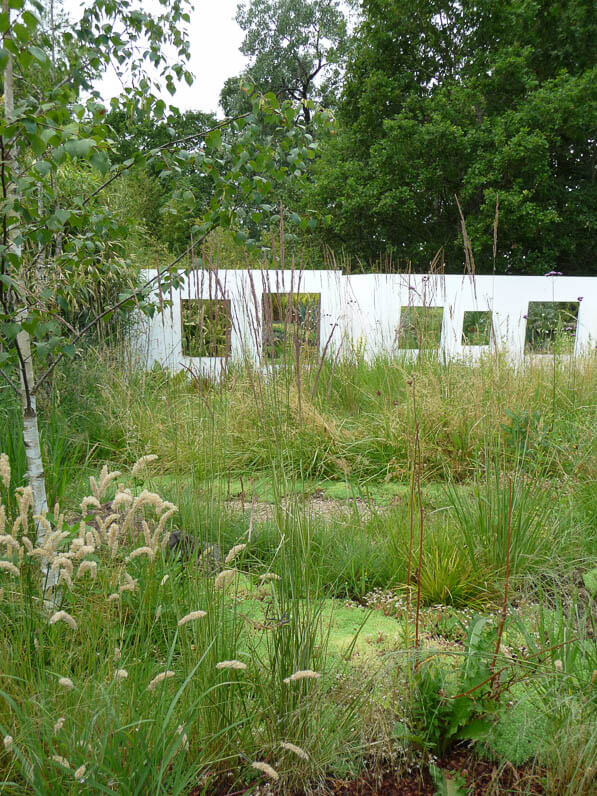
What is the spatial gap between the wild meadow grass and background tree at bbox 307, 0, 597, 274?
36.6 feet

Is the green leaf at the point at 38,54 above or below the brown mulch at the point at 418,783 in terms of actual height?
above

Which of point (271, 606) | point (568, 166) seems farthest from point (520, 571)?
point (568, 166)

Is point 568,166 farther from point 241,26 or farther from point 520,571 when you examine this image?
point 520,571

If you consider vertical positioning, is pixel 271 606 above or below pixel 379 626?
above

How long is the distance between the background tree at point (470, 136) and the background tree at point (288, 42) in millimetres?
3101

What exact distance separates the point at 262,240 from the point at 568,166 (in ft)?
50.5

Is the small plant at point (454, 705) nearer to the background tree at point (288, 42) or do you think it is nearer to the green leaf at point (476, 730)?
the green leaf at point (476, 730)

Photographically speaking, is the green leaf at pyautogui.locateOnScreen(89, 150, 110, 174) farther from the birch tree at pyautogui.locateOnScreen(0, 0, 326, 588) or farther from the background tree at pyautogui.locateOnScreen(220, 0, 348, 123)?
the background tree at pyautogui.locateOnScreen(220, 0, 348, 123)

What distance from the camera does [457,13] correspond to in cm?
1471

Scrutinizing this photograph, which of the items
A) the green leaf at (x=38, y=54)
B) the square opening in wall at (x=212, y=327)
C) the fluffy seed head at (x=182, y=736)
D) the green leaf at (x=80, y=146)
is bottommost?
the fluffy seed head at (x=182, y=736)

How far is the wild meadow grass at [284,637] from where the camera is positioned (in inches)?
41.9

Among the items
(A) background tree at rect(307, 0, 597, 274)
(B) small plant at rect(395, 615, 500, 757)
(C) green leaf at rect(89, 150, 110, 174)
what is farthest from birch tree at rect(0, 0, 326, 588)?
(A) background tree at rect(307, 0, 597, 274)

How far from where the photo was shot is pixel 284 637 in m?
1.25

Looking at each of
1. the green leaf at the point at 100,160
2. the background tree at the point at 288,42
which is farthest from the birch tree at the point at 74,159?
the background tree at the point at 288,42
